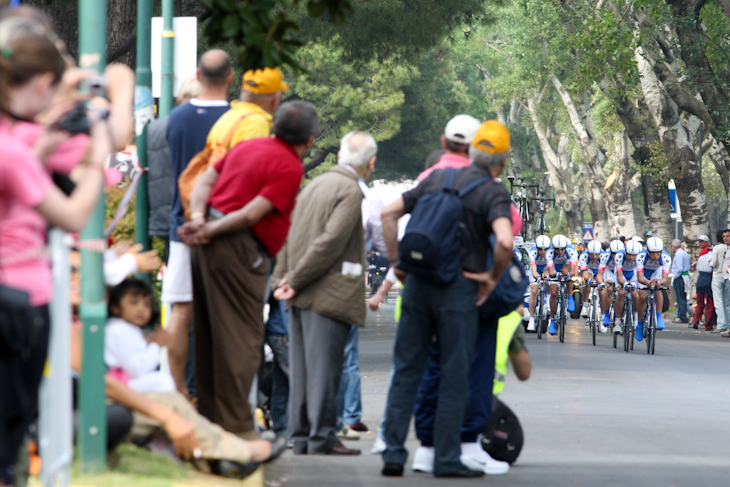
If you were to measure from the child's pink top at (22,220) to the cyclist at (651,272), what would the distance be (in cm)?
1801

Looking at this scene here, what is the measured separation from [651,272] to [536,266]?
3893 millimetres

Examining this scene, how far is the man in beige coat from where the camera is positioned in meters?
7.79

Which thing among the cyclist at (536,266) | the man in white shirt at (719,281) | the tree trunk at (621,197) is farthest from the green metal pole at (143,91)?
the tree trunk at (621,197)

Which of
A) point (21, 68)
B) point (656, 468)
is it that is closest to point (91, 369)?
point (21, 68)

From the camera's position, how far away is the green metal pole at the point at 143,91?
23.9 feet

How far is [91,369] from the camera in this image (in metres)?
5.14

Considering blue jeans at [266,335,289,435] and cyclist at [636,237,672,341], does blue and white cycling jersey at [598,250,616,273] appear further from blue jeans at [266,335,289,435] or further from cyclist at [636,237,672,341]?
blue jeans at [266,335,289,435]

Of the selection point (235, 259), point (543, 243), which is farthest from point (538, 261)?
point (235, 259)

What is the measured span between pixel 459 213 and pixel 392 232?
57 centimetres

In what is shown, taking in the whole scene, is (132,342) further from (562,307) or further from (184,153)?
(562,307)

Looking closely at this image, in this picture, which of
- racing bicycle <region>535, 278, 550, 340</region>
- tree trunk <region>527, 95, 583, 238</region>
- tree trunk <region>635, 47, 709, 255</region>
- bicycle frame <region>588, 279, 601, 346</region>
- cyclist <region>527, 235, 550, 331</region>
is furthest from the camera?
tree trunk <region>527, 95, 583, 238</region>

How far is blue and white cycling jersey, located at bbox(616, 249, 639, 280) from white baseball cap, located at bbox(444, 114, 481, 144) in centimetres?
1486

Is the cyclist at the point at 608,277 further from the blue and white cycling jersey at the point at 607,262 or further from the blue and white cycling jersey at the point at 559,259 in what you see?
the blue and white cycling jersey at the point at 559,259

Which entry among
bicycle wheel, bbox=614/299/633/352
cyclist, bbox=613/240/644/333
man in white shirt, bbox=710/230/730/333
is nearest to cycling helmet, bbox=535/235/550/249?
cyclist, bbox=613/240/644/333
